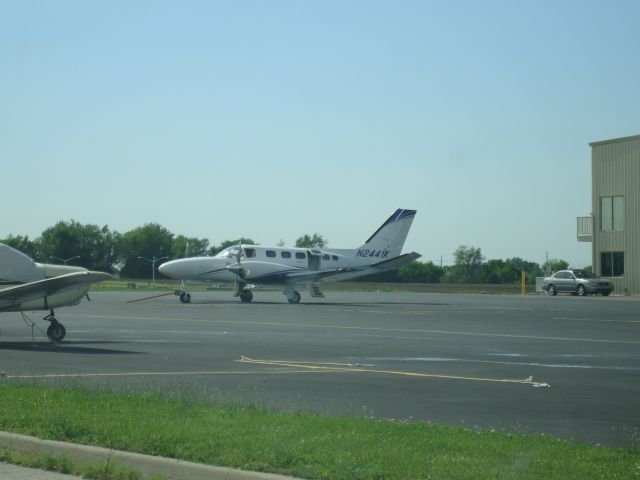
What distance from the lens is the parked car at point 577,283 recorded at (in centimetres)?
6025

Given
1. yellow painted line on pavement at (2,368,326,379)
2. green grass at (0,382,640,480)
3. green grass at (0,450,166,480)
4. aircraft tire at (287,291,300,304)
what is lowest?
green grass at (0,450,166,480)

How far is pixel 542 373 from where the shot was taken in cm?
1577

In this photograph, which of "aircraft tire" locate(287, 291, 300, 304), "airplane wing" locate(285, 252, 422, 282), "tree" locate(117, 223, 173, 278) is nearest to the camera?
"aircraft tire" locate(287, 291, 300, 304)

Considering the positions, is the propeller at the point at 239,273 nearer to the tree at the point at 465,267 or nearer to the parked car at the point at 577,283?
the parked car at the point at 577,283

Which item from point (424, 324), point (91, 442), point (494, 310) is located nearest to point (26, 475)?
point (91, 442)

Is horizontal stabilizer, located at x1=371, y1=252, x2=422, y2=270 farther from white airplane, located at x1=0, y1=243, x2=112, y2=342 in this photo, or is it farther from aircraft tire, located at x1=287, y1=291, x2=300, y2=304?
white airplane, located at x1=0, y1=243, x2=112, y2=342

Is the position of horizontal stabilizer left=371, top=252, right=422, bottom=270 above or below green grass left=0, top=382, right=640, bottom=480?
above

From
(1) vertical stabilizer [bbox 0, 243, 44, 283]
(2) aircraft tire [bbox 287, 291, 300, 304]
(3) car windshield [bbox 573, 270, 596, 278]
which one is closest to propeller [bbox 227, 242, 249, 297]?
(2) aircraft tire [bbox 287, 291, 300, 304]

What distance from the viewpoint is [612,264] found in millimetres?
63219

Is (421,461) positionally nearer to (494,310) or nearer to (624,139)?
(494,310)

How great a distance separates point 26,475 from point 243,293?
137ft

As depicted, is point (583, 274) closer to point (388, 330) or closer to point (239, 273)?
point (239, 273)

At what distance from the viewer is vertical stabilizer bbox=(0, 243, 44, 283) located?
21391mm

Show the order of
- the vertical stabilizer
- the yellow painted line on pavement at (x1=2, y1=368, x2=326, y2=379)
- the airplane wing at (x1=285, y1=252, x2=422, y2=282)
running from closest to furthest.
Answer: the yellow painted line on pavement at (x1=2, y1=368, x2=326, y2=379)
the vertical stabilizer
the airplane wing at (x1=285, y1=252, x2=422, y2=282)
